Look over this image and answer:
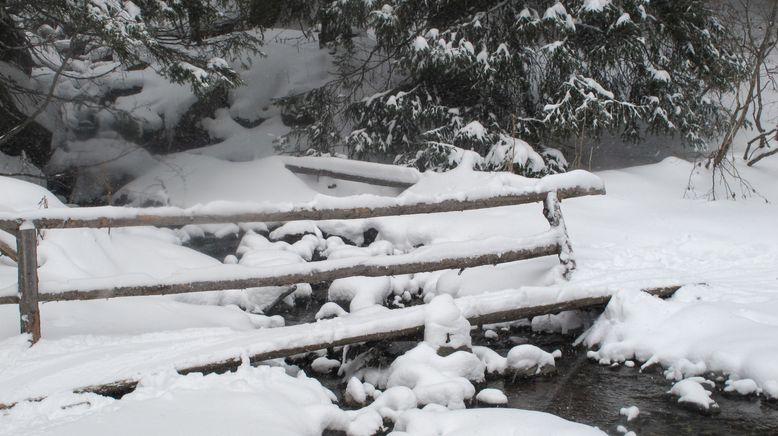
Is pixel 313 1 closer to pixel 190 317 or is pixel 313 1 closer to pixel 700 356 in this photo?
pixel 190 317

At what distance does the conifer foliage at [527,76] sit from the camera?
9.62 m

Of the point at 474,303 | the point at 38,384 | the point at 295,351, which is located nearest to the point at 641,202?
the point at 474,303

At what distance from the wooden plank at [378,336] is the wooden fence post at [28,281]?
2.80 feet

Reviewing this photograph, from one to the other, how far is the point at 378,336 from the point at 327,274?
2.10 ft

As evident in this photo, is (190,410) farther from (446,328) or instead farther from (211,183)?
(211,183)

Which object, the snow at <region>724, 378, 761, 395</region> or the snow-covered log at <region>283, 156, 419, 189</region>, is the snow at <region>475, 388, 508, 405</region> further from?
the snow-covered log at <region>283, 156, 419, 189</region>

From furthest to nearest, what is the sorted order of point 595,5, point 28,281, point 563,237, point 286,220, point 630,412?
point 595,5 → point 563,237 → point 286,220 → point 28,281 → point 630,412

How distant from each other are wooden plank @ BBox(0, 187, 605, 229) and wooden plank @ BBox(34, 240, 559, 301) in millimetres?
379

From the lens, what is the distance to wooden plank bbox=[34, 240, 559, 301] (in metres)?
4.20

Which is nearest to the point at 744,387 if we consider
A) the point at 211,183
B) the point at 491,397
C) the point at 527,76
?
the point at 491,397

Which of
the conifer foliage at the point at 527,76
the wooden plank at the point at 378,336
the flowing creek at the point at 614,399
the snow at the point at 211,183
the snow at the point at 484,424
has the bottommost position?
the flowing creek at the point at 614,399

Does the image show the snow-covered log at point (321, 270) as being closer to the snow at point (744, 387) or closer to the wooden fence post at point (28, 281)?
the wooden fence post at point (28, 281)

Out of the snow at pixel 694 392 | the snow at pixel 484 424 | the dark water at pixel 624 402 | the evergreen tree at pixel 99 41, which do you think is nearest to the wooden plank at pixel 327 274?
the dark water at pixel 624 402

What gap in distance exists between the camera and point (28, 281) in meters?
4.04
